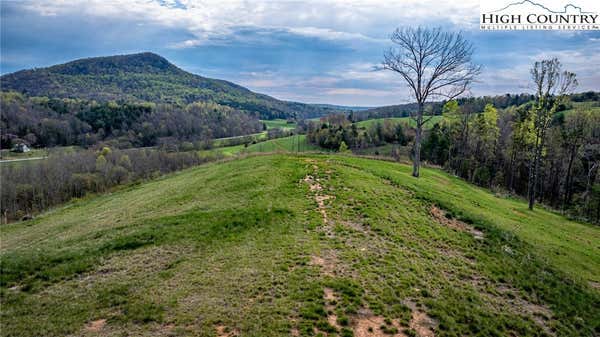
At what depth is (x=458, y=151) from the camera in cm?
5153

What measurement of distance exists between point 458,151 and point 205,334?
5396 cm

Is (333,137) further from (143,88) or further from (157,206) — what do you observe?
(143,88)

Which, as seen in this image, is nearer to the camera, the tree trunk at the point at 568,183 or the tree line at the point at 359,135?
the tree trunk at the point at 568,183

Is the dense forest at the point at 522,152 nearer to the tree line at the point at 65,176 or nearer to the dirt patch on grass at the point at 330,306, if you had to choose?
the dirt patch on grass at the point at 330,306

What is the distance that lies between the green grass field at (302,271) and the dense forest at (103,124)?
3092 inches

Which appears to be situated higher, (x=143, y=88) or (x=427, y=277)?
(x=143, y=88)

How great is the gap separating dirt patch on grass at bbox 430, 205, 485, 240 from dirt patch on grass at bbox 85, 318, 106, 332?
13.7m

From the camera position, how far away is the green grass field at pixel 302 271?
24.1 feet

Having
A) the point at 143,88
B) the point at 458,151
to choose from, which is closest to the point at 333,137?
the point at 458,151

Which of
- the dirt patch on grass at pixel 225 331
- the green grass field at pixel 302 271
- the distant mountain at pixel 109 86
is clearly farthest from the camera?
the distant mountain at pixel 109 86

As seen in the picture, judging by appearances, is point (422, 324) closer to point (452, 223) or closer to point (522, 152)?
point (452, 223)

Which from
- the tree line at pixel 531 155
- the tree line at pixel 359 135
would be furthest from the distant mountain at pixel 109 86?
the tree line at pixel 531 155

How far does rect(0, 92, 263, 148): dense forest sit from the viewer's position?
3014 inches

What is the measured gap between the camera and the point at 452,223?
14727 millimetres
